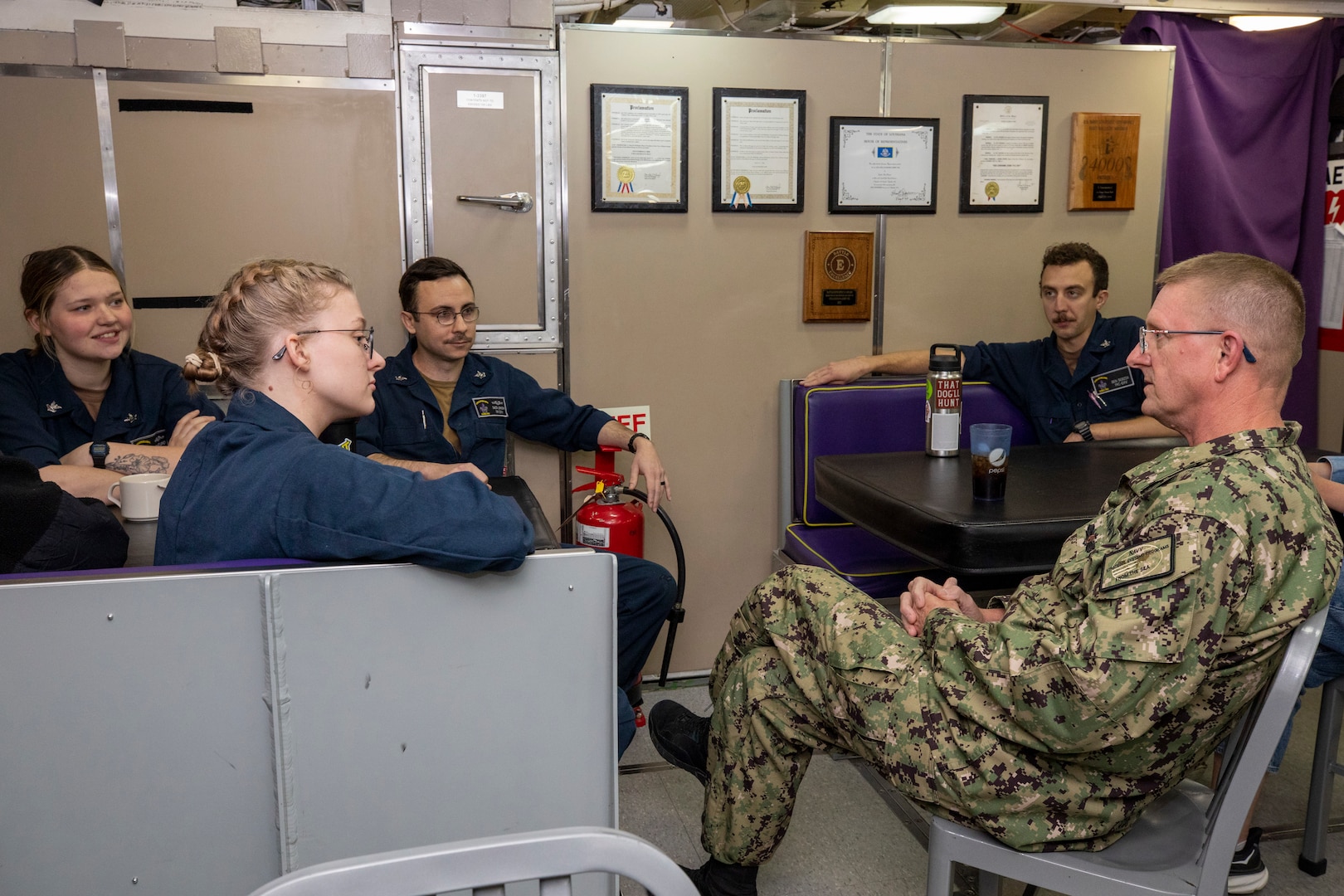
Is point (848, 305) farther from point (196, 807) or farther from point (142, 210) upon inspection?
point (196, 807)

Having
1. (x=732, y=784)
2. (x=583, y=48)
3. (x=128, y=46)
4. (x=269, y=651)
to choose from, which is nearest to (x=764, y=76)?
(x=583, y=48)

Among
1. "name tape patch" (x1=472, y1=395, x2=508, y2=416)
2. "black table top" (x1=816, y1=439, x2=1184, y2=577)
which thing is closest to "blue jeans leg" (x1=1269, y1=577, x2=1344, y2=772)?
"black table top" (x1=816, y1=439, x2=1184, y2=577)

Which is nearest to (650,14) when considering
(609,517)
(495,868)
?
(609,517)

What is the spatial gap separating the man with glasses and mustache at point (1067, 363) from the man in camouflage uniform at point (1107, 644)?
1433 millimetres

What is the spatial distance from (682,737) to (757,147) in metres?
1.90

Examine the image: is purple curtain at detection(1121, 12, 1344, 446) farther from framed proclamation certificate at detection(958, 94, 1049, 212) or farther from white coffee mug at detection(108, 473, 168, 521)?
white coffee mug at detection(108, 473, 168, 521)

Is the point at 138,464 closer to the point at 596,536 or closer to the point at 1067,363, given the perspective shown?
the point at 596,536

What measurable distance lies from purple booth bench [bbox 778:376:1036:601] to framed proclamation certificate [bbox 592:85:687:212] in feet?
2.45

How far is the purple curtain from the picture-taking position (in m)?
3.52

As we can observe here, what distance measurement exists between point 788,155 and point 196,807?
2.55 metres

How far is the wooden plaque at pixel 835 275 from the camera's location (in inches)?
129

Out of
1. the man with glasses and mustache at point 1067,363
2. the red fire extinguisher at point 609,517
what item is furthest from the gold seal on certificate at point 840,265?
the red fire extinguisher at point 609,517

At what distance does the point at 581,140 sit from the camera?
3092 millimetres

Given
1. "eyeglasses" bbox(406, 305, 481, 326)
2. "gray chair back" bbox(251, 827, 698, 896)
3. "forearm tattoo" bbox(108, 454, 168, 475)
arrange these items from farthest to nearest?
"eyeglasses" bbox(406, 305, 481, 326)
"forearm tattoo" bbox(108, 454, 168, 475)
"gray chair back" bbox(251, 827, 698, 896)
